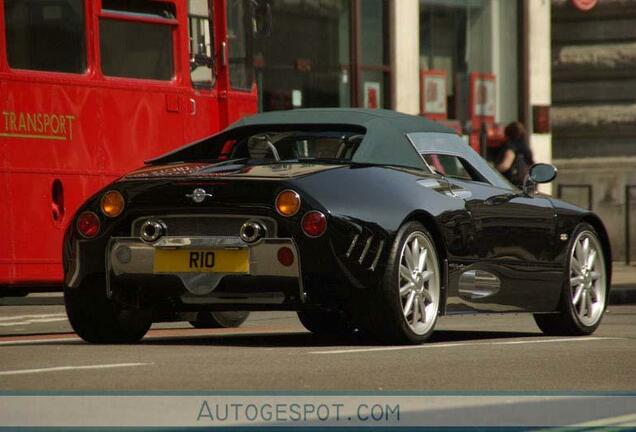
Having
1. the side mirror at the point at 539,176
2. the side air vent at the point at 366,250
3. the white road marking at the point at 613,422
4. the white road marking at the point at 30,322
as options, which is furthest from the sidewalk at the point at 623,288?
the white road marking at the point at 613,422

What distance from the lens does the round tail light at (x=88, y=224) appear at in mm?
9773

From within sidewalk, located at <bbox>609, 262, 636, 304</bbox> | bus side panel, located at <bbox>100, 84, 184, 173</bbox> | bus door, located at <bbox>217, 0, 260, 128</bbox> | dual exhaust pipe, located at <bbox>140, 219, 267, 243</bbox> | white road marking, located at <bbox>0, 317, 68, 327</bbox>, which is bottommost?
sidewalk, located at <bbox>609, 262, 636, 304</bbox>

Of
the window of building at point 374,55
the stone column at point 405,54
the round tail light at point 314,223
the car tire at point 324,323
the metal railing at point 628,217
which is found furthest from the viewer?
the stone column at point 405,54

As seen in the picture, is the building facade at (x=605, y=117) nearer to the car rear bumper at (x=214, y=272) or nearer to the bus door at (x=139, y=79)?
the bus door at (x=139, y=79)

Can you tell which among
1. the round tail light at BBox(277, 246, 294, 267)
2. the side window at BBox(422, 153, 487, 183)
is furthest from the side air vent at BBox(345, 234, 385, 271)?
the side window at BBox(422, 153, 487, 183)

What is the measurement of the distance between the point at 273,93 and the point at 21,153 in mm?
10294

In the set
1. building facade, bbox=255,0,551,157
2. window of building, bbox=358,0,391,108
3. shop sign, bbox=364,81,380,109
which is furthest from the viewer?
shop sign, bbox=364,81,380,109

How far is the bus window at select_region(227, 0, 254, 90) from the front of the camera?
1606 centimetres

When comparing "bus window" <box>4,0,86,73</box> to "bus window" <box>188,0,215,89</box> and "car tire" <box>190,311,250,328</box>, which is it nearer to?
"bus window" <box>188,0,215,89</box>

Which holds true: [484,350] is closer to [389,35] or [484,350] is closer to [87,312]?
[87,312]

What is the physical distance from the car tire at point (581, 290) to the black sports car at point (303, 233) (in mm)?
551

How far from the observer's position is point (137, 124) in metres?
14.8

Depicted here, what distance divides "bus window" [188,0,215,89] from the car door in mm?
4748

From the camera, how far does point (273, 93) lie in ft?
77.3
